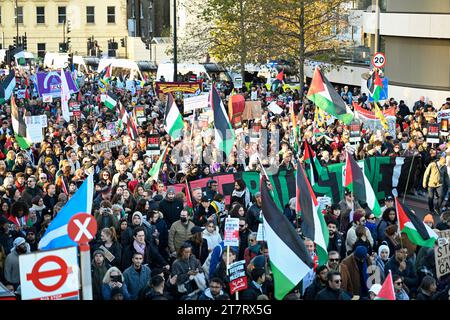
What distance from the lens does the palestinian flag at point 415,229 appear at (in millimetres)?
14883

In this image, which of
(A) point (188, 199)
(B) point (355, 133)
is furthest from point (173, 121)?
(A) point (188, 199)

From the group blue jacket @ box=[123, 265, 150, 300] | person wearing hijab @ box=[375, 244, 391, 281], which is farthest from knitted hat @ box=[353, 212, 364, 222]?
blue jacket @ box=[123, 265, 150, 300]

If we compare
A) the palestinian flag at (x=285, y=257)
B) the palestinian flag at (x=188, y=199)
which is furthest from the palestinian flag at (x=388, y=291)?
the palestinian flag at (x=188, y=199)

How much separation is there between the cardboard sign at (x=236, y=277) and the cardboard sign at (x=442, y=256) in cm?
262

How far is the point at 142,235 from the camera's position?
50.3 ft

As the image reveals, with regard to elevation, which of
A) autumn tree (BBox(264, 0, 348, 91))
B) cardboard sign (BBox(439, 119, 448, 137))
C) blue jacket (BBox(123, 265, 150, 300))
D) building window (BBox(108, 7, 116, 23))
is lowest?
blue jacket (BBox(123, 265, 150, 300))

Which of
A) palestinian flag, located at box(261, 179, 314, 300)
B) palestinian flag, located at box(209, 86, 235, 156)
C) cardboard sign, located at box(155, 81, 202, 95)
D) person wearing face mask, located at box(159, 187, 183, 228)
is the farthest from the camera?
cardboard sign, located at box(155, 81, 202, 95)

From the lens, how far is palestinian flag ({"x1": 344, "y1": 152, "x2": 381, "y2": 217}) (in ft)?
58.2

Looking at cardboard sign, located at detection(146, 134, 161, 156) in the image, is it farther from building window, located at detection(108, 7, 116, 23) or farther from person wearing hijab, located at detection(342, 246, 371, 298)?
building window, located at detection(108, 7, 116, 23)

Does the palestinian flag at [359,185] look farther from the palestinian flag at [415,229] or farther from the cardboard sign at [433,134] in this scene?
the cardboard sign at [433,134]

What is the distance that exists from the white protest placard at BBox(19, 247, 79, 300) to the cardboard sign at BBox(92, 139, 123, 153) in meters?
13.4

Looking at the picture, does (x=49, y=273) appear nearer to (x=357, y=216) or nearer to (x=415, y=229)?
(x=415, y=229)
